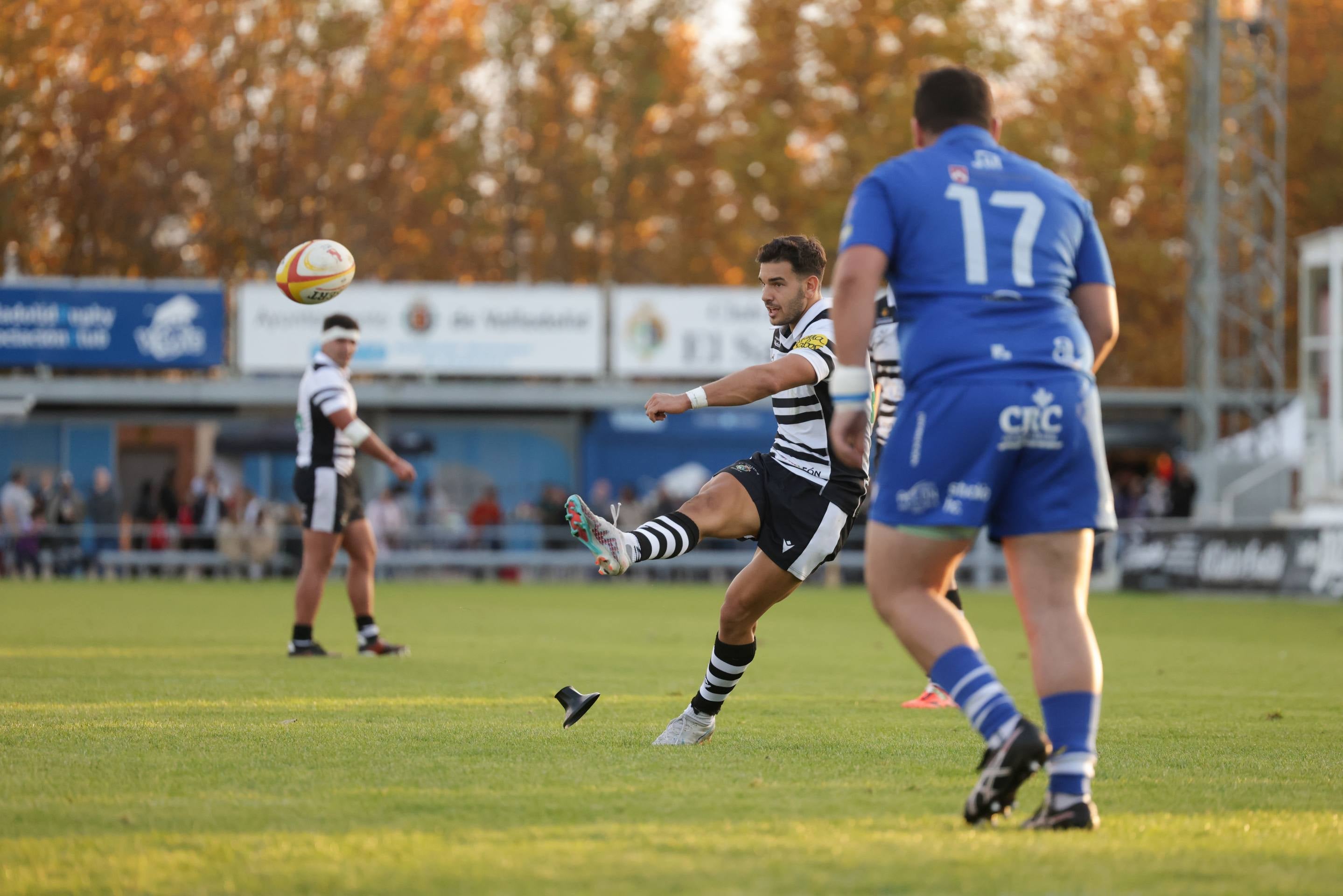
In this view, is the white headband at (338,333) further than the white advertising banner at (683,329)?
No

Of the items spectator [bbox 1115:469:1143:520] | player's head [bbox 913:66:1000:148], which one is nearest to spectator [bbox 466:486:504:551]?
spectator [bbox 1115:469:1143:520]

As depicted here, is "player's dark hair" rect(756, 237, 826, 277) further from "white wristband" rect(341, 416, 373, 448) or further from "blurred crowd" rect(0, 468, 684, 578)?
"blurred crowd" rect(0, 468, 684, 578)

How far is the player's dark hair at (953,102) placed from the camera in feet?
16.4

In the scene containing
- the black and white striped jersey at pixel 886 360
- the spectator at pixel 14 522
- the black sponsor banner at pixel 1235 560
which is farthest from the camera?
the spectator at pixel 14 522

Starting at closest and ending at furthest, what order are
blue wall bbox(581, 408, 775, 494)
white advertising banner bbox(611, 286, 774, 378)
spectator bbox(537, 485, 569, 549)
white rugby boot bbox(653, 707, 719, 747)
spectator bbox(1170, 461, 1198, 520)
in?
1. white rugby boot bbox(653, 707, 719, 747)
2. spectator bbox(1170, 461, 1198, 520)
3. spectator bbox(537, 485, 569, 549)
4. white advertising banner bbox(611, 286, 774, 378)
5. blue wall bbox(581, 408, 775, 494)

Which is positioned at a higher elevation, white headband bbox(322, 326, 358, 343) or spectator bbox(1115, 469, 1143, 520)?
white headband bbox(322, 326, 358, 343)

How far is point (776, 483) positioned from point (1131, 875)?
3070 mm

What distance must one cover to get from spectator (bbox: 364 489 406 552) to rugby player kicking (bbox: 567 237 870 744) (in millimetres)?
22596

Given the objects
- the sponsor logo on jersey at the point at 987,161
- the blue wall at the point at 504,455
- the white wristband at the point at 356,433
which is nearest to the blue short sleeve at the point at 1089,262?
the sponsor logo on jersey at the point at 987,161

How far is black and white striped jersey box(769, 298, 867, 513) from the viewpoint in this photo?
22.4 feet

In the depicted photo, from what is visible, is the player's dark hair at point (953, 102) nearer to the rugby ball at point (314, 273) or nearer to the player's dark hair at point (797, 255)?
the player's dark hair at point (797, 255)

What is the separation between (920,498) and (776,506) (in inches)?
84.3

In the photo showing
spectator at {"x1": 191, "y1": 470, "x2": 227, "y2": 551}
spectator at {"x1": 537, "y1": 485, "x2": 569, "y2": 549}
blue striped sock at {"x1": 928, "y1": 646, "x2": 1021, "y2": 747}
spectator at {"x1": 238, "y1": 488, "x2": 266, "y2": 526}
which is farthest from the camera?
spectator at {"x1": 537, "y1": 485, "x2": 569, "y2": 549}

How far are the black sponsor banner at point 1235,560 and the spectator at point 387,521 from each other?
41.3 feet
